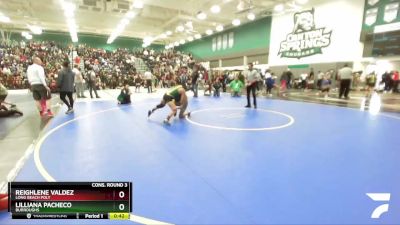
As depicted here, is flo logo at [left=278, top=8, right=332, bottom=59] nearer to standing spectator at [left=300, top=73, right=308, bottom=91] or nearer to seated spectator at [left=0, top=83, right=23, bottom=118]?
standing spectator at [left=300, top=73, right=308, bottom=91]

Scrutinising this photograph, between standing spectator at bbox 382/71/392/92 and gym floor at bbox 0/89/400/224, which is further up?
standing spectator at bbox 382/71/392/92

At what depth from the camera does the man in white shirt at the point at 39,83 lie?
750cm

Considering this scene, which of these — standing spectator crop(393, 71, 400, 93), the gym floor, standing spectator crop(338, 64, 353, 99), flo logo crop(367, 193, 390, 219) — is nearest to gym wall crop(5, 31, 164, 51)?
standing spectator crop(338, 64, 353, 99)

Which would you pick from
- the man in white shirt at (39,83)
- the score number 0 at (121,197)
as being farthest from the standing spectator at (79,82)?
the score number 0 at (121,197)

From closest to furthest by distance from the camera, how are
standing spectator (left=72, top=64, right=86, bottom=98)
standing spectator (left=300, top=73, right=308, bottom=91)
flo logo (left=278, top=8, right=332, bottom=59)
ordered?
standing spectator (left=72, top=64, right=86, bottom=98) → flo logo (left=278, top=8, right=332, bottom=59) → standing spectator (left=300, top=73, right=308, bottom=91)

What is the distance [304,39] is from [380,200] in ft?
66.8

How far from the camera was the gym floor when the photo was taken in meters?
2.57

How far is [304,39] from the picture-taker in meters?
20.8

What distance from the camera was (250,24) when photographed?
2606 cm

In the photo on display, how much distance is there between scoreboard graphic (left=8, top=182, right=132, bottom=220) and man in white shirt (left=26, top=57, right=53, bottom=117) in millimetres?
6655

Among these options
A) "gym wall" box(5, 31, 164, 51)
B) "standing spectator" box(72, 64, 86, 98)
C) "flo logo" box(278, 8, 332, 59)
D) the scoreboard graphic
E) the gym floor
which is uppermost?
"gym wall" box(5, 31, 164, 51)

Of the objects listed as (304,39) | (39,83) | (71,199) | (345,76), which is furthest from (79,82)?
(304,39)

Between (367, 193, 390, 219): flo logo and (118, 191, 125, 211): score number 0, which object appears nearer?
(118, 191, 125, 211): score number 0

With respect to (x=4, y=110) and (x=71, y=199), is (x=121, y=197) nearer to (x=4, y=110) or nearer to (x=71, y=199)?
(x=71, y=199)
